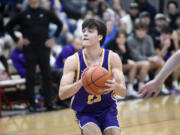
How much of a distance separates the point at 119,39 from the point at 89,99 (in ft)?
17.8

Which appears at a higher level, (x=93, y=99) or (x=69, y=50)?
(x=93, y=99)

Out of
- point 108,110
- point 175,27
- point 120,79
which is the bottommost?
point 175,27

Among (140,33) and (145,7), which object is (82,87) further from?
(145,7)

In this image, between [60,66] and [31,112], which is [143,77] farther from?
[31,112]

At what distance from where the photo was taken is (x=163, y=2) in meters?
13.0

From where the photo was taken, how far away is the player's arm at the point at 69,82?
365cm

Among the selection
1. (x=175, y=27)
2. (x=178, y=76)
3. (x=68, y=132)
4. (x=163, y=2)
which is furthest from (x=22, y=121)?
(x=163, y=2)

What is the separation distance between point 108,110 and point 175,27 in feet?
28.5

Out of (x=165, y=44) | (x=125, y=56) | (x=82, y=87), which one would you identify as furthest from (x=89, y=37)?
(x=165, y=44)

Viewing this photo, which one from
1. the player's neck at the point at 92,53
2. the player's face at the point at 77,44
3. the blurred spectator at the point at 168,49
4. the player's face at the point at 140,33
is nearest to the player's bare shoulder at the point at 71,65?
the player's neck at the point at 92,53

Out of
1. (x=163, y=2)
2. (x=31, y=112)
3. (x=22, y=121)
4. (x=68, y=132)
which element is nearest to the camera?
(x=68, y=132)

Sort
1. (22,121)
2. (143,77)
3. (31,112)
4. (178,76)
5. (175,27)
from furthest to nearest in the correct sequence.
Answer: (175,27)
(178,76)
(143,77)
(31,112)
(22,121)

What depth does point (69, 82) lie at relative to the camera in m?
3.83

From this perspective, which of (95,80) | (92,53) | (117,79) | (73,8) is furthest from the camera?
(73,8)
